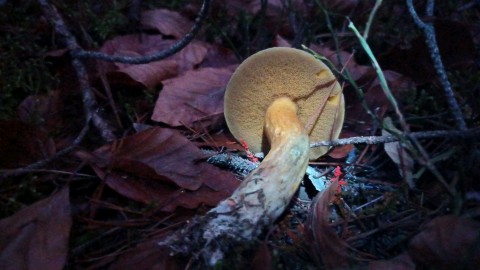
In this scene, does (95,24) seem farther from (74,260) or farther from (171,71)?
(74,260)

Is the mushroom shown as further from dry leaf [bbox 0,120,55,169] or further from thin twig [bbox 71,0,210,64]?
dry leaf [bbox 0,120,55,169]

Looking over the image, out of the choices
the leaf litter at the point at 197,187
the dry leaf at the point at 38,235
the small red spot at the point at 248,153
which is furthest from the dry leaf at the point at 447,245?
the dry leaf at the point at 38,235

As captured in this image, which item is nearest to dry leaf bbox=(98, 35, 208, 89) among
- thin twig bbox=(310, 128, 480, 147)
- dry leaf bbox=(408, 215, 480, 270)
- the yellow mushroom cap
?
the yellow mushroom cap

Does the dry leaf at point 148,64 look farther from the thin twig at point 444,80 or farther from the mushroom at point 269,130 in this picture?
the thin twig at point 444,80

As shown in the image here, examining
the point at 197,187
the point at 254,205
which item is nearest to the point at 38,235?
the point at 197,187

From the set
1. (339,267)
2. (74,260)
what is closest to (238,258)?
(339,267)

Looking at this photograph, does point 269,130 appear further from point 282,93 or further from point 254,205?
point 254,205

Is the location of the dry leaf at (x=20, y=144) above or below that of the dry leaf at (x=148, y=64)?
below
